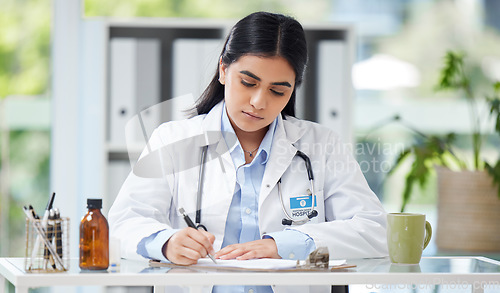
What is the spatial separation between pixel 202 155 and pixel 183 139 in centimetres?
7

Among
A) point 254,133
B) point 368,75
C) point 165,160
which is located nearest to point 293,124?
point 254,133

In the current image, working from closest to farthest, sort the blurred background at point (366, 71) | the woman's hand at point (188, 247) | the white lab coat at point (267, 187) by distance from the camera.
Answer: the woman's hand at point (188, 247) → the white lab coat at point (267, 187) → the blurred background at point (366, 71)

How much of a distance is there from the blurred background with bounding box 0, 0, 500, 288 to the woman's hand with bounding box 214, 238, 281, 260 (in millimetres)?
2030

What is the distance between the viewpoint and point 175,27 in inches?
128

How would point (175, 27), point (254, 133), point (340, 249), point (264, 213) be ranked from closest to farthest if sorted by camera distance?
point (340, 249) → point (264, 213) → point (254, 133) → point (175, 27)

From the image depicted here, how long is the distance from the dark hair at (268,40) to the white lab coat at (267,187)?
201mm

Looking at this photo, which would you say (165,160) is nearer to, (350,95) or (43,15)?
(350,95)

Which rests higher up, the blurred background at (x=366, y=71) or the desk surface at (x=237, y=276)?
the blurred background at (x=366, y=71)

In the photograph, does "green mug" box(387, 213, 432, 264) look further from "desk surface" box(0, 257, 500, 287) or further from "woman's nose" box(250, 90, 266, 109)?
"woman's nose" box(250, 90, 266, 109)

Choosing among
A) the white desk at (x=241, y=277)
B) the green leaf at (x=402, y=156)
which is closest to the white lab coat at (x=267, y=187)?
the white desk at (x=241, y=277)

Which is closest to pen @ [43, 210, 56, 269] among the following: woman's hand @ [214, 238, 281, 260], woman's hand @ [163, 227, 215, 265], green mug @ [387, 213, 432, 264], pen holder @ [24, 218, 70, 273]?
pen holder @ [24, 218, 70, 273]

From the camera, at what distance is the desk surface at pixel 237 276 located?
1.31 m

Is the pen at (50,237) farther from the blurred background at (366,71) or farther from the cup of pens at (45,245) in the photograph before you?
the blurred background at (366,71)

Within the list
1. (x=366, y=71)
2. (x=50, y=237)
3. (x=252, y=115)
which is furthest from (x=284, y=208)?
(x=366, y=71)
